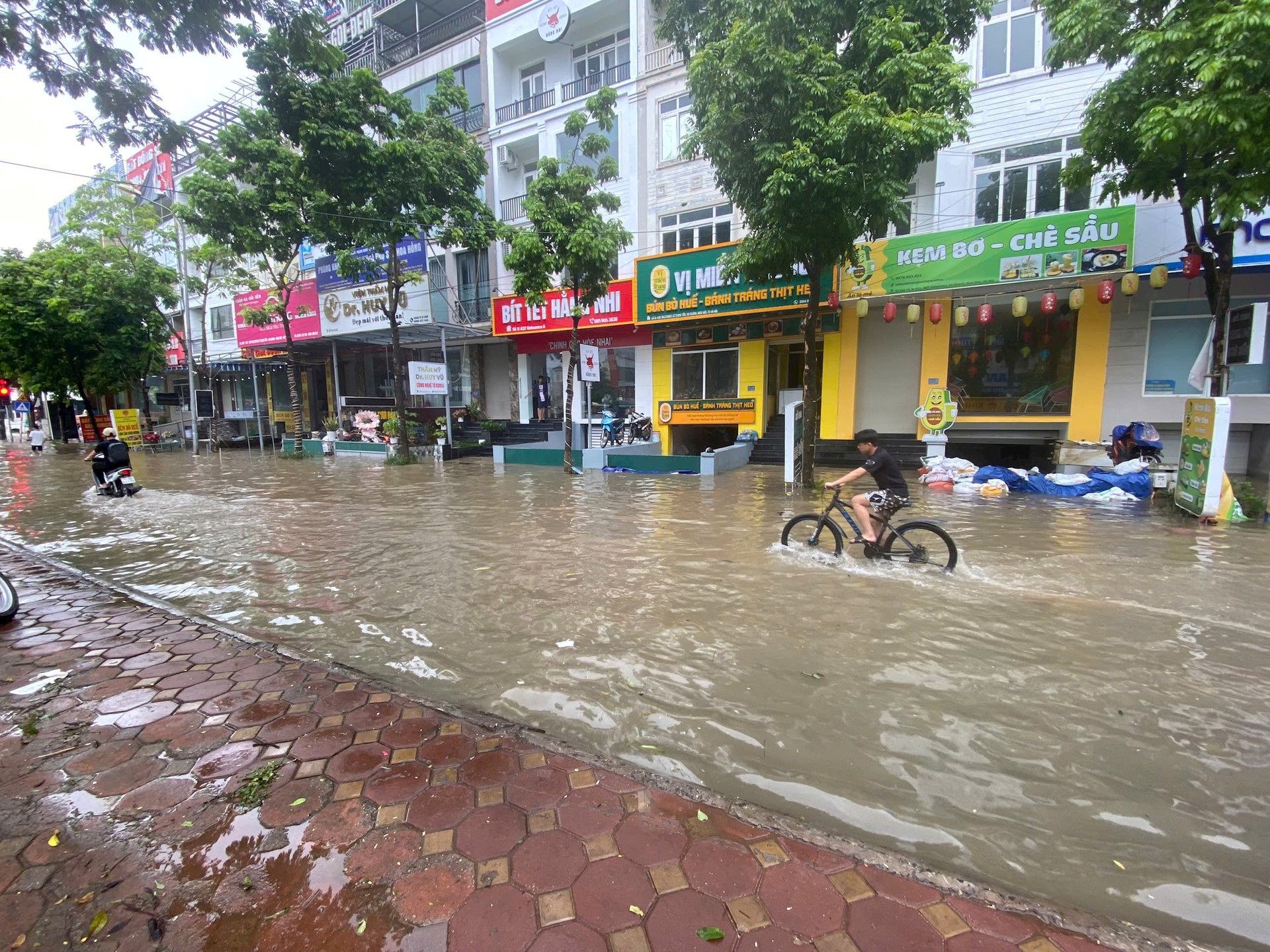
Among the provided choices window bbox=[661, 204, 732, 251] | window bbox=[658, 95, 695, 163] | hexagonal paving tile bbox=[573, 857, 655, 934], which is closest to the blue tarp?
window bbox=[661, 204, 732, 251]

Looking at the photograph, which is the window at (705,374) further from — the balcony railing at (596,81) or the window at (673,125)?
the balcony railing at (596,81)

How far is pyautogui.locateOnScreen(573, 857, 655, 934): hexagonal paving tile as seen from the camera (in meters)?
1.99

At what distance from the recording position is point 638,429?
17.9m

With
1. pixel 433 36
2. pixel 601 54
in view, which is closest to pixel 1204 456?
pixel 601 54

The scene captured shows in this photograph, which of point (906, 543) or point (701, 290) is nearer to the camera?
point (906, 543)

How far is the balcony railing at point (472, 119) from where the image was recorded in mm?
20609

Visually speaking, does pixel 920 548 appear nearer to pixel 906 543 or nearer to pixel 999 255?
pixel 906 543

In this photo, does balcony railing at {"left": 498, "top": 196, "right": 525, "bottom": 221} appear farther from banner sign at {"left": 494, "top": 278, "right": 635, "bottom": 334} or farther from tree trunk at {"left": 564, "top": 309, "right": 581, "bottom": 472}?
tree trunk at {"left": 564, "top": 309, "right": 581, "bottom": 472}

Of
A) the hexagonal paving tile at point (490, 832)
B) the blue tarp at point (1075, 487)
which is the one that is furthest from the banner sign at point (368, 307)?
the hexagonal paving tile at point (490, 832)

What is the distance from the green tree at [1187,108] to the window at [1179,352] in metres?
3.42

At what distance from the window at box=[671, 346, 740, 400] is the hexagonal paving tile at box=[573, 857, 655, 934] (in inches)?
613

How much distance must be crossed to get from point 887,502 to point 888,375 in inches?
408

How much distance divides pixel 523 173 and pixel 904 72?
1549 centimetres

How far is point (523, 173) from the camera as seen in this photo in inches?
826
